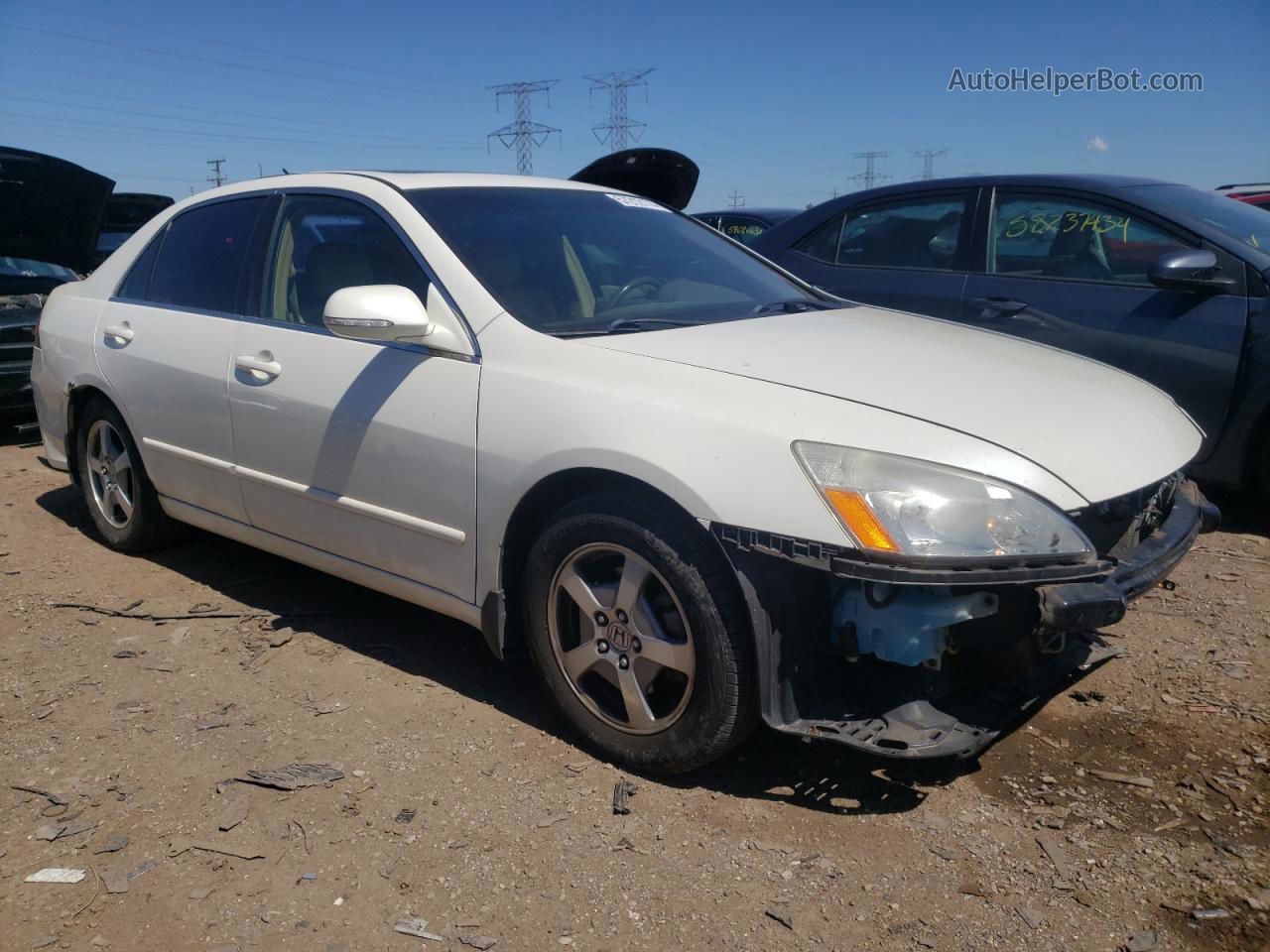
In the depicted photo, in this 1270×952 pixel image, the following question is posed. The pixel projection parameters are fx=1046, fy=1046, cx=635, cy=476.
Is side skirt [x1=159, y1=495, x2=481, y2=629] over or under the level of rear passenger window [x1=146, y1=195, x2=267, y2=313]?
under

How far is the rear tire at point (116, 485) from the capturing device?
4512 mm

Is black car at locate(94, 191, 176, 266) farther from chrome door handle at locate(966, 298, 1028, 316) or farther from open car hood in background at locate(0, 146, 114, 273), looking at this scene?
chrome door handle at locate(966, 298, 1028, 316)

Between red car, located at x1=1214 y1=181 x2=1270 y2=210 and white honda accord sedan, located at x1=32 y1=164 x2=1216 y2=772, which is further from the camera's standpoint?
red car, located at x1=1214 y1=181 x2=1270 y2=210

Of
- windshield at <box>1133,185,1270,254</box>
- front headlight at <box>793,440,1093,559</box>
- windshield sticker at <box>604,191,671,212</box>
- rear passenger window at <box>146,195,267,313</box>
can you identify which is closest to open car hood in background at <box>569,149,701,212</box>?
windshield sticker at <box>604,191,671,212</box>

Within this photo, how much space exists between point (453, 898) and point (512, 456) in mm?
1142

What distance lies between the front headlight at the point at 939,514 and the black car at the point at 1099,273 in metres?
2.73

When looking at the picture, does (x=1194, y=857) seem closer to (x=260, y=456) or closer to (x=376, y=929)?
(x=376, y=929)

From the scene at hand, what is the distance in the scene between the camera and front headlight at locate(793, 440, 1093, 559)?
232 centimetres

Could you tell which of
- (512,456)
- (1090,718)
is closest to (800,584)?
(512,456)

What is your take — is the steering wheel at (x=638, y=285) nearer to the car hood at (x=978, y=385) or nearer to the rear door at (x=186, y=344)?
the car hood at (x=978, y=385)

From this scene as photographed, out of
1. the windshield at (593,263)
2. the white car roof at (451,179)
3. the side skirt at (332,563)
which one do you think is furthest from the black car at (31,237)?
the windshield at (593,263)

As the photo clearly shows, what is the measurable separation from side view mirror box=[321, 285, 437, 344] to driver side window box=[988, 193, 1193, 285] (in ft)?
10.9

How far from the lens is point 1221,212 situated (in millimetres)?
5102

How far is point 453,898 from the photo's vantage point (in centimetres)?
239
